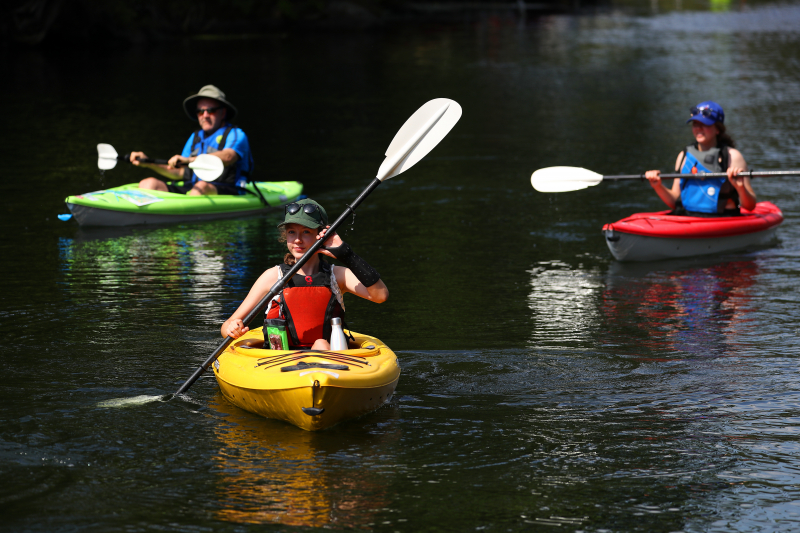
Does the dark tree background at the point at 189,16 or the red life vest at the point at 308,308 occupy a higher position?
the dark tree background at the point at 189,16

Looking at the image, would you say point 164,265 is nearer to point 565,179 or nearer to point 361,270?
point 565,179

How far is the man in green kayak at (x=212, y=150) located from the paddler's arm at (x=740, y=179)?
4734 mm

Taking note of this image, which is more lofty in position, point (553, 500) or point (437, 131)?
point (437, 131)

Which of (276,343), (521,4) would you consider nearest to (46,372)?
(276,343)

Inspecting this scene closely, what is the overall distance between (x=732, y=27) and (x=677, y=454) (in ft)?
133

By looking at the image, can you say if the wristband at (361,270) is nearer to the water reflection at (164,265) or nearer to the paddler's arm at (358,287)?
the paddler's arm at (358,287)

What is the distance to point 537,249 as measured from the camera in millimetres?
9852

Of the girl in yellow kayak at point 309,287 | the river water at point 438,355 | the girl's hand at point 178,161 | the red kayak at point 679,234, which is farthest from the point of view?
the girl's hand at point 178,161

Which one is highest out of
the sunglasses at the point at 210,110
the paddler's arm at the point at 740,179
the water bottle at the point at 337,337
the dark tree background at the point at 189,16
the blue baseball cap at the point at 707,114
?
the dark tree background at the point at 189,16

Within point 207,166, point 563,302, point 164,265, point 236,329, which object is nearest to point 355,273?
point 236,329

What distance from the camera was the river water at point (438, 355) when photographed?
4703 mm

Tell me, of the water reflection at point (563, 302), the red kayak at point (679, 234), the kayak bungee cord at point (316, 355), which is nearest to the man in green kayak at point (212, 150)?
the water reflection at point (563, 302)

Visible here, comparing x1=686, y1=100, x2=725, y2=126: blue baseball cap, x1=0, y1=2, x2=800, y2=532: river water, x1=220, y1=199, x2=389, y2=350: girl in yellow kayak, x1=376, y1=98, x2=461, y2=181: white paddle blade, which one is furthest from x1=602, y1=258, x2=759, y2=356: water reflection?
x1=220, y1=199, x2=389, y2=350: girl in yellow kayak

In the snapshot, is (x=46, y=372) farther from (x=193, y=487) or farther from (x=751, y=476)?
(x=751, y=476)
